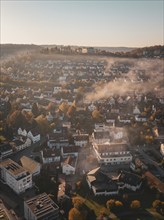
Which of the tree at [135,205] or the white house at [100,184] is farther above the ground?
the white house at [100,184]

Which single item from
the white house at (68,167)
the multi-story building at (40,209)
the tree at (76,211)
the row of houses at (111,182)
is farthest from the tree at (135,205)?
the white house at (68,167)

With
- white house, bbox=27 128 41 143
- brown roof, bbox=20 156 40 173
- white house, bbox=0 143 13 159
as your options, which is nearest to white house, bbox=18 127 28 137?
white house, bbox=27 128 41 143

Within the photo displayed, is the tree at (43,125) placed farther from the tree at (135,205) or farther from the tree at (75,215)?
the tree at (135,205)

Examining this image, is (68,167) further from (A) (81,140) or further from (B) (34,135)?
(B) (34,135)

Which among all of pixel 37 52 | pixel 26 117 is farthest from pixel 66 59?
pixel 26 117

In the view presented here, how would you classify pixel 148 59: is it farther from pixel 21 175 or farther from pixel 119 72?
pixel 21 175

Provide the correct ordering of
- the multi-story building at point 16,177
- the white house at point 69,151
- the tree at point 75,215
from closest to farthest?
the tree at point 75,215, the multi-story building at point 16,177, the white house at point 69,151

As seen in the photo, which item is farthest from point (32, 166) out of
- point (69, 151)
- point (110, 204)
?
point (110, 204)
